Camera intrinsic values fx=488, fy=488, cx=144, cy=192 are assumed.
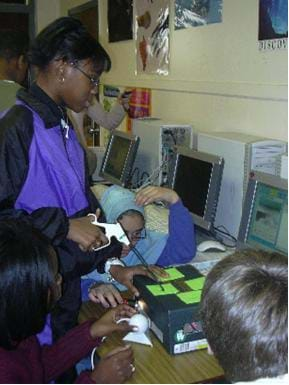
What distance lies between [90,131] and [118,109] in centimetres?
106

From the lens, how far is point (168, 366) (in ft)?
3.84

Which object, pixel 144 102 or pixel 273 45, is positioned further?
pixel 144 102

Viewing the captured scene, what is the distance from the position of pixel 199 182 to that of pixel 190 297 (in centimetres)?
72

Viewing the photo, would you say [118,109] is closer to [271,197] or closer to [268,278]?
[271,197]

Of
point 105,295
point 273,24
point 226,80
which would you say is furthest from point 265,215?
point 226,80

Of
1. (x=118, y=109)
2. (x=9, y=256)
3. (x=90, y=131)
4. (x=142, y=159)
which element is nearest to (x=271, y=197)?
(x=9, y=256)

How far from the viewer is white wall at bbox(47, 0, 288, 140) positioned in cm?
187

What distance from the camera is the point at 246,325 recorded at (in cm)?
74

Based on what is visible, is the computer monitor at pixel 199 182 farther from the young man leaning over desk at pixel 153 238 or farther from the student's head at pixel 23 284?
the student's head at pixel 23 284

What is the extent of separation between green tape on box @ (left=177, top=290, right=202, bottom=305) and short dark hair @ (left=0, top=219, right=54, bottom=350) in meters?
0.35

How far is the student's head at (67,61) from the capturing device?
4.40ft

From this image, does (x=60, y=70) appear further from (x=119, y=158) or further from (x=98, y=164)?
(x=98, y=164)

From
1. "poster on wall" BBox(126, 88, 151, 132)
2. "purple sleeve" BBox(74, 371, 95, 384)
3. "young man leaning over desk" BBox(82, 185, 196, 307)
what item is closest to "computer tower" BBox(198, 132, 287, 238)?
"young man leaning over desk" BBox(82, 185, 196, 307)

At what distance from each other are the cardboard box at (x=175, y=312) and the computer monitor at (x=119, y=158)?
48.4 inches
